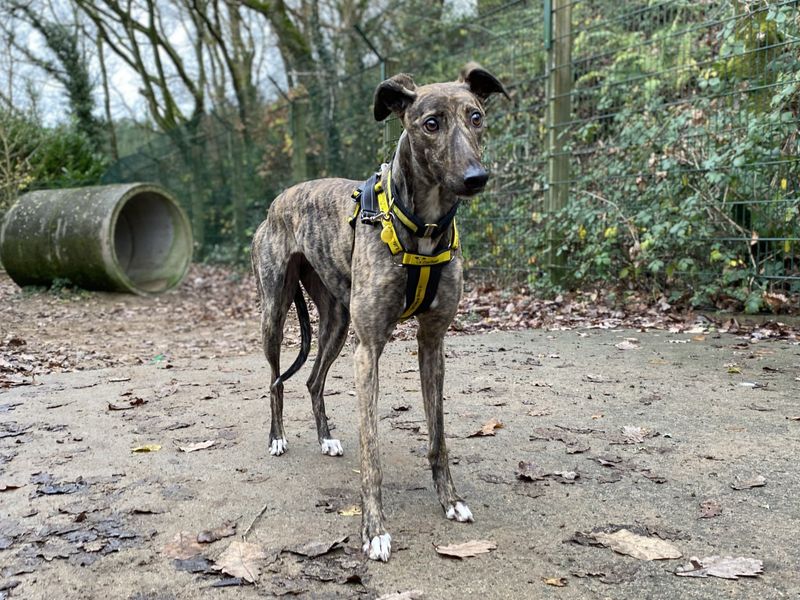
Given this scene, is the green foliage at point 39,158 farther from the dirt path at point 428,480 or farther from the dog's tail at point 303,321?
the dog's tail at point 303,321

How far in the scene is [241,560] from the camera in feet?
7.87

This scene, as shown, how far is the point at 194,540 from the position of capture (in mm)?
2570

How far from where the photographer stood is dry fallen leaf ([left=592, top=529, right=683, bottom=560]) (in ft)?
7.64

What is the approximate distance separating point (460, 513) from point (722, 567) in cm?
93

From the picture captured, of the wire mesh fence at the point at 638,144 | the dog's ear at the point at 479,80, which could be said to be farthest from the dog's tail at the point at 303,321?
the wire mesh fence at the point at 638,144

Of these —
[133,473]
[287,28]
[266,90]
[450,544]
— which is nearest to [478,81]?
[450,544]

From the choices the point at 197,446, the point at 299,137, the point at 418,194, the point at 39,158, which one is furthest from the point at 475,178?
the point at 39,158

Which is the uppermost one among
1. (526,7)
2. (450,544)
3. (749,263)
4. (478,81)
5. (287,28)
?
(287,28)

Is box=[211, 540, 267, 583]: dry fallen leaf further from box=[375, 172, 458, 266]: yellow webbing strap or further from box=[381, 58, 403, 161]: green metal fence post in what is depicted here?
box=[381, 58, 403, 161]: green metal fence post

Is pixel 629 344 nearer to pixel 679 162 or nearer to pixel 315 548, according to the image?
pixel 679 162

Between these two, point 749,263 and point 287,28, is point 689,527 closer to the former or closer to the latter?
point 749,263

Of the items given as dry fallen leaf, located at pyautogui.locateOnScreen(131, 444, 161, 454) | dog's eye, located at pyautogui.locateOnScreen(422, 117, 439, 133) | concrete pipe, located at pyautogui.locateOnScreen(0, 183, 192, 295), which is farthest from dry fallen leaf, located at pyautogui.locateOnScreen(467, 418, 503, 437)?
concrete pipe, located at pyautogui.locateOnScreen(0, 183, 192, 295)

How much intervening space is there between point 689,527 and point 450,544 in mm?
883

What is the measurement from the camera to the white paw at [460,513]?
267 centimetres
